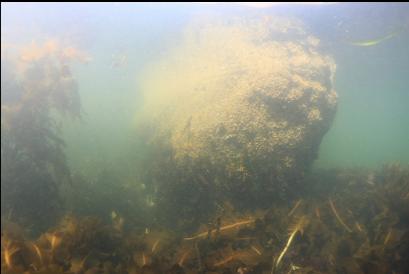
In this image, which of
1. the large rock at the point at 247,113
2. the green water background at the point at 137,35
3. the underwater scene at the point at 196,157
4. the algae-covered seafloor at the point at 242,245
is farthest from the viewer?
the green water background at the point at 137,35

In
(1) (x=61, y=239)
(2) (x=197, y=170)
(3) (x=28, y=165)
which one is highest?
(3) (x=28, y=165)

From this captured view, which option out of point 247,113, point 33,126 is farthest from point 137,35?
point 33,126

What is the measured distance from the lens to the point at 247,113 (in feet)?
29.0

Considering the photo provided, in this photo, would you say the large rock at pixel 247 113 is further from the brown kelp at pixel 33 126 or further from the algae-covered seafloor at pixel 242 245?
the brown kelp at pixel 33 126

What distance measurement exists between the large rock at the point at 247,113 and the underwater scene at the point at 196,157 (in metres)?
0.05

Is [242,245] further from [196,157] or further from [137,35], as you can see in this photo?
[137,35]

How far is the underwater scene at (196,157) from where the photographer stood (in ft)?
17.2

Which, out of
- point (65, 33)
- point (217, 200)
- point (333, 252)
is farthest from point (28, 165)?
point (65, 33)

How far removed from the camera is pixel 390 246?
6.34 metres

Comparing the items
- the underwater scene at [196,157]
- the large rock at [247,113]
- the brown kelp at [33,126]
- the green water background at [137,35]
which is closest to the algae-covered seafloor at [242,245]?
the underwater scene at [196,157]

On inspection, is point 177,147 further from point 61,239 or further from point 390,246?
point 390,246

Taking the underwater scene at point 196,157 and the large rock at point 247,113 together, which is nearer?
the underwater scene at point 196,157

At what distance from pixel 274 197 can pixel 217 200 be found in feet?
5.34

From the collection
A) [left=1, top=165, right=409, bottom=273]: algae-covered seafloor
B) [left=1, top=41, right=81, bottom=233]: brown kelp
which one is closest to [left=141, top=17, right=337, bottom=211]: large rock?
[left=1, top=165, right=409, bottom=273]: algae-covered seafloor
